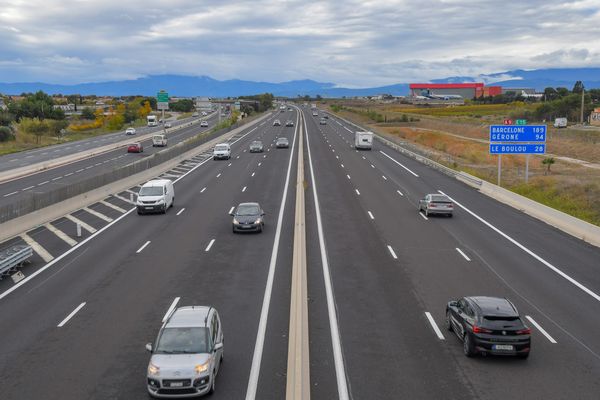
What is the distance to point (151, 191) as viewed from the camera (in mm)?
35094

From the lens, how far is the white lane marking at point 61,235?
27.5 meters

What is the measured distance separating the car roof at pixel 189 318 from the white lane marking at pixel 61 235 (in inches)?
579

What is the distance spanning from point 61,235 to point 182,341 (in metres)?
18.5

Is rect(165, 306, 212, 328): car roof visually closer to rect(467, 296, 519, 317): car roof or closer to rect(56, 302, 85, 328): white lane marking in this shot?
rect(56, 302, 85, 328): white lane marking

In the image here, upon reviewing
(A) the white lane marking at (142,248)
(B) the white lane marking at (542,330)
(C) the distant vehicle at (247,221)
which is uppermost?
(C) the distant vehicle at (247,221)

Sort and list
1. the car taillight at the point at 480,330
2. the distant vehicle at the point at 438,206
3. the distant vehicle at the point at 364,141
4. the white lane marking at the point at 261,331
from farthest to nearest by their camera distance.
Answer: the distant vehicle at the point at 364,141
the distant vehicle at the point at 438,206
the car taillight at the point at 480,330
the white lane marking at the point at 261,331

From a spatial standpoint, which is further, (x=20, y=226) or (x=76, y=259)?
(x=20, y=226)

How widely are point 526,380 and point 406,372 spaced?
2.49 metres

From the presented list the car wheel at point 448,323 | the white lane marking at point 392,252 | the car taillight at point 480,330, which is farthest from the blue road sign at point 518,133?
the car taillight at point 480,330

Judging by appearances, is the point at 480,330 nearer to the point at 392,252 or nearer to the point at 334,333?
the point at 334,333

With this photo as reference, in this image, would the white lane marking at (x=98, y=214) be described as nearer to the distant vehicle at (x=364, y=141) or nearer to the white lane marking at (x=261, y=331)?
the white lane marking at (x=261, y=331)

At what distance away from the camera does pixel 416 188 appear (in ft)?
151

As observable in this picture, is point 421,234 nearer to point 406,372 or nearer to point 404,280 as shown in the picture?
point 404,280

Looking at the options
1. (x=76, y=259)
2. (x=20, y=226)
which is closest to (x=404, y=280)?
(x=76, y=259)
